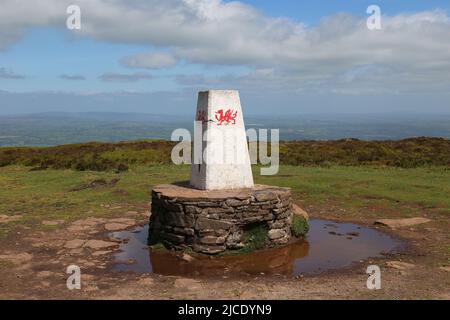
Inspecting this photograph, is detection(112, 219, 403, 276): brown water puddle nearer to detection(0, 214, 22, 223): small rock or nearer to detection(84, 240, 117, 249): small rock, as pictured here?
detection(84, 240, 117, 249): small rock

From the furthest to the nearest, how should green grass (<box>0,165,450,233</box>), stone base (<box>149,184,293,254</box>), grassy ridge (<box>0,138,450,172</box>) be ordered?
grassy ridge (<box>0,138,450,172</box>) < green grass (<box>0,165,450,233</box>) < stone base (<box>149,184,293,254</box>)

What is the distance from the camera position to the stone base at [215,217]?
40.0 ft

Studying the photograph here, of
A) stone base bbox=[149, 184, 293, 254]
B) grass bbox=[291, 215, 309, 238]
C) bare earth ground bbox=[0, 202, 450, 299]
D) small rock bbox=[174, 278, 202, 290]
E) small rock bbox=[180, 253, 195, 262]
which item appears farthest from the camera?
grass bbox=[291, 215, 309, 238]

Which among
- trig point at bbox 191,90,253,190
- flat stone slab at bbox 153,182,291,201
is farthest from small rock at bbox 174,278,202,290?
trig point at bbox 191,90,253,190

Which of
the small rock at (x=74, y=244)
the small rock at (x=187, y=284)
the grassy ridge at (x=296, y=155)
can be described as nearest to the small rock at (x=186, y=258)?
the small rock at (x=187, y=284)

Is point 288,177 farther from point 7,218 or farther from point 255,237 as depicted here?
point 7,218

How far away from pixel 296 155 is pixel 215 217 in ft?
76.4

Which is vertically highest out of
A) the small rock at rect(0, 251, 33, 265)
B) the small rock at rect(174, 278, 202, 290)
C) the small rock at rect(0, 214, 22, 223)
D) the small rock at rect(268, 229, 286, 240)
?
the small rock at rect(268, 229, 286, 240)

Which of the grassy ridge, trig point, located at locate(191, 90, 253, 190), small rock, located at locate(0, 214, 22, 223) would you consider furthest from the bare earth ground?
the grassy ridge

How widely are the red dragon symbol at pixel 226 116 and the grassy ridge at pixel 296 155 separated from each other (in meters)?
16.4

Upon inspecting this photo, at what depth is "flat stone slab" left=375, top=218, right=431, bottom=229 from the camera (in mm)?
15109

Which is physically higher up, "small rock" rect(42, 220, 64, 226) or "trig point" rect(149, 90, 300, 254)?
"trig point" rect(149, 90, 300, 254)

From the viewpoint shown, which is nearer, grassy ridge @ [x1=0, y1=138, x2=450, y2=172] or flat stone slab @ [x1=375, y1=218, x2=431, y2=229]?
flat stone slab @ [x1=375, y1=218, x2=431, y2=229]

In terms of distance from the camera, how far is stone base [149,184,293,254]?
1219 centimetres
